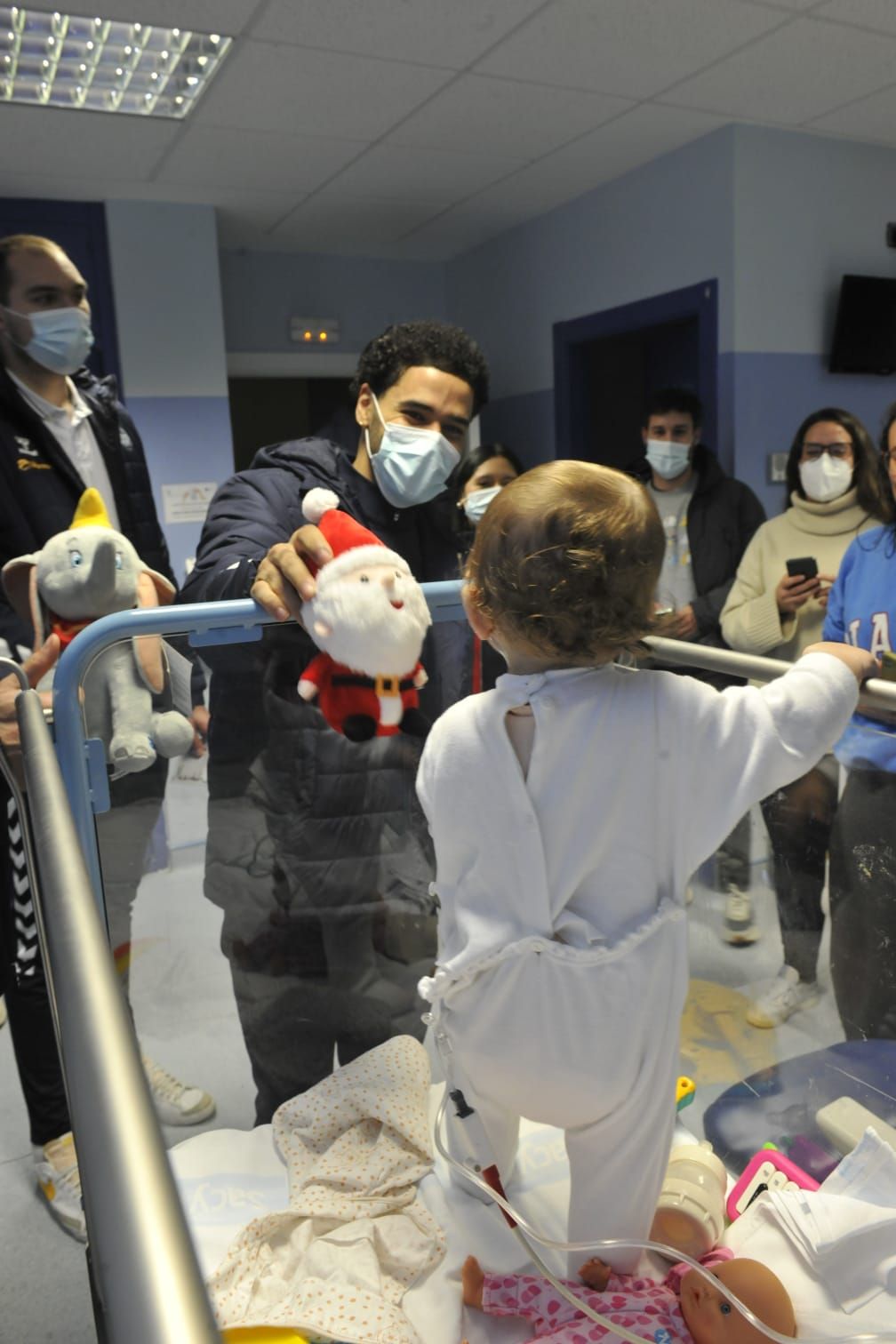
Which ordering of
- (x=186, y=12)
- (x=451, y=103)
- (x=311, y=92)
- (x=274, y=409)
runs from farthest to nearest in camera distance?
1. (x=274, y=409)
2. (x=451, y=103)
3. (x=311, y=92)
4. (x=186, y=12)

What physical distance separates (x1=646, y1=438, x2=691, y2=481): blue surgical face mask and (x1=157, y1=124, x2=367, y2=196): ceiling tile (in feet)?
4.76

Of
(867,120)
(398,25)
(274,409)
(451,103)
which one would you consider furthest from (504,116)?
(274,409)

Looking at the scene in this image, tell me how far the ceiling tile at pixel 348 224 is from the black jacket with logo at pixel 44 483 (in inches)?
93.4

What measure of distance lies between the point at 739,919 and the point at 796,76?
2.56 meters

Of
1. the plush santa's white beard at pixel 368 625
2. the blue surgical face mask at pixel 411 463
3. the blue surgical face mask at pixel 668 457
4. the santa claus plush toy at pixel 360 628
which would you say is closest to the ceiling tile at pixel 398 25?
the blue surgical face mask at pixel 668 457

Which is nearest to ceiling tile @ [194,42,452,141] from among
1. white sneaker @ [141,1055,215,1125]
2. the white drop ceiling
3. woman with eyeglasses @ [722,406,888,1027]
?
the white drop ceiling

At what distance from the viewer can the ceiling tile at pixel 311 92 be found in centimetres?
257

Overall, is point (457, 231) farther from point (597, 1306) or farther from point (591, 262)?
point (597, 1306)

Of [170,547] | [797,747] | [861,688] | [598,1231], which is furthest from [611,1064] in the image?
[170,547]

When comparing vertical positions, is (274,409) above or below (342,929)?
above

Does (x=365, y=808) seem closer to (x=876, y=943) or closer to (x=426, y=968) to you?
(x=426, y=968)

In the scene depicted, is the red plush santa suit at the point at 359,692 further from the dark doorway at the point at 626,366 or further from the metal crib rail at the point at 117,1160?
the dark doorway at the point at 626,366

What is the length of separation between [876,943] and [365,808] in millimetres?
693

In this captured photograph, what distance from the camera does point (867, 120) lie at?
319cm
